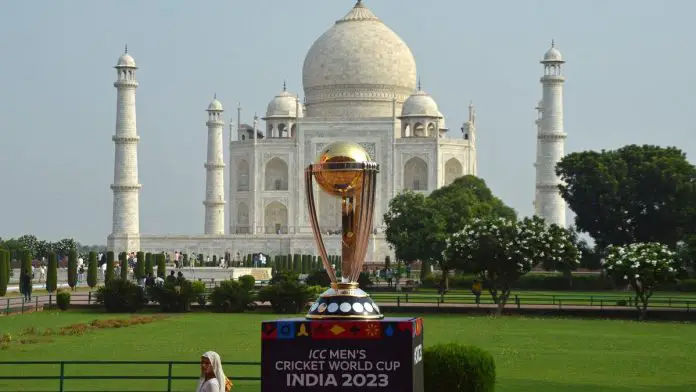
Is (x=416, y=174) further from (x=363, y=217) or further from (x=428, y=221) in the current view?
(x=363, y=217)

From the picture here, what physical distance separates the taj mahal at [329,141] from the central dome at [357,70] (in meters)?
0.04

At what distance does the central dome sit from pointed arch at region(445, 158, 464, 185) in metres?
3.20

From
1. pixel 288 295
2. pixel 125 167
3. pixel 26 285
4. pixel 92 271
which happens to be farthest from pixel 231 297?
pixel 125 167

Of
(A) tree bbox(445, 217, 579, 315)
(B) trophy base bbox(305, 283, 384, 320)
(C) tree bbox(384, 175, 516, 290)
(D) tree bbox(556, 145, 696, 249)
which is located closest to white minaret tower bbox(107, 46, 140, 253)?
(C) tree bbox(384, 175, 516, 290)

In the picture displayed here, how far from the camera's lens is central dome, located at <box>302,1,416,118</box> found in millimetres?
60781

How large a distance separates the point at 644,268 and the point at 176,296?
30.6ft

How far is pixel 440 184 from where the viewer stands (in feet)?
193

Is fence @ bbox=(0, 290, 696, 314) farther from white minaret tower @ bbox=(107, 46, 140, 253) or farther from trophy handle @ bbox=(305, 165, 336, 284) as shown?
white minaret tower @ bbox=(107, 46, 140, 253)

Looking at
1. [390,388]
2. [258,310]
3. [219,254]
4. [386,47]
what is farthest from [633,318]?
[386,47]

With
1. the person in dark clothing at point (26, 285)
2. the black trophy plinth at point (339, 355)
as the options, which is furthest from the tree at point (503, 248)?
the black trophy plinth at point (339, 355)

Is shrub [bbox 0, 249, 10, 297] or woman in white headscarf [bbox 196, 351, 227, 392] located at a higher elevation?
shrub [bbox 0, 249, 10, 297]

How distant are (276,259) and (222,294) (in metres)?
22.9

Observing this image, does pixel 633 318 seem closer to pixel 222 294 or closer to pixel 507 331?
pixel 507 331

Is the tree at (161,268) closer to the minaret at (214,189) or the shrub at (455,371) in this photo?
the minaret at (214,189)
